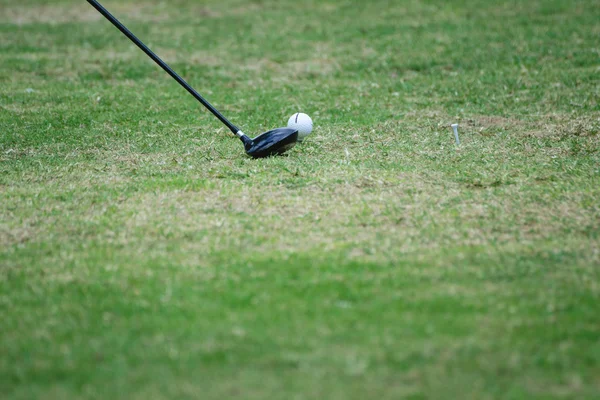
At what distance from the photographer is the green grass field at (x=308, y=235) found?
3.73m

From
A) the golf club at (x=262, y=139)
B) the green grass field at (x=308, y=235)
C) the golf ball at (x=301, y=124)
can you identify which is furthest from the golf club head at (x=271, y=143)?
the golf ball at (x=301, y=124)

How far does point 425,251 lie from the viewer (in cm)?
516

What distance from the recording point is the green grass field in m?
3.73

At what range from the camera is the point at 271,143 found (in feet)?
24.4

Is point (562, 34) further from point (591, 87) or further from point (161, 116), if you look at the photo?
point (161, 116)

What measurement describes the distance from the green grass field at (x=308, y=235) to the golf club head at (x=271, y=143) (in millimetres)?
126

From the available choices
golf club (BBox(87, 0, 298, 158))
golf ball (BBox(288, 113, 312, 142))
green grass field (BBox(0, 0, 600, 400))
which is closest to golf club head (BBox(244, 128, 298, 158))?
golf club (BBox(87, 0, 298, 158))

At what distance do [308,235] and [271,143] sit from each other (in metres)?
2.16

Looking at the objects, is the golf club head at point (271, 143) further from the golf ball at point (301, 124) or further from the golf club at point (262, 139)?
the golf ball at point (301, 124)

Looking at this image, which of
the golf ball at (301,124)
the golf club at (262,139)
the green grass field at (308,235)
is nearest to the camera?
the green grass field at (308,235)

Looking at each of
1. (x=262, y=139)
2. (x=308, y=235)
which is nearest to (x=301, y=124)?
(x=262, y=139)

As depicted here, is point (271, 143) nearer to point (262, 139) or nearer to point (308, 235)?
point (262, 139)

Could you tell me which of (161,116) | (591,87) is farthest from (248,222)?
(591,87)

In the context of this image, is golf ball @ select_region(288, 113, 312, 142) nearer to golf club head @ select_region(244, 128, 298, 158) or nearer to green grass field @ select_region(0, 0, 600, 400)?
green grass field @ select_region(0, 0, 600, 400)
